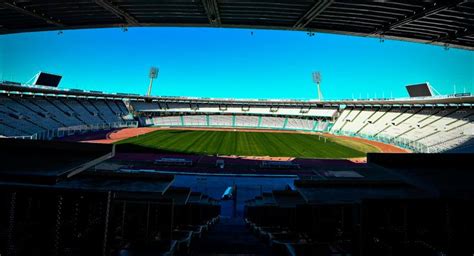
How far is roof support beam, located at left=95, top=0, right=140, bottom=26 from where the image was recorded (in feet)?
20.5

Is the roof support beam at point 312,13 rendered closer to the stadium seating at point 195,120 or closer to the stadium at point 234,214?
the stadium at point 234,214

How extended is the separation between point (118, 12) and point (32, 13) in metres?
2.10

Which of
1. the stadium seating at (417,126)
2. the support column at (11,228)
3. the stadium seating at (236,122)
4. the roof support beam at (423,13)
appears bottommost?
the support column at (11,228)

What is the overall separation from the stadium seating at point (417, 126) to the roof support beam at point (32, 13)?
4849 centimetres

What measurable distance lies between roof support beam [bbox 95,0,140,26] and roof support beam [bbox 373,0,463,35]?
693 centimetres

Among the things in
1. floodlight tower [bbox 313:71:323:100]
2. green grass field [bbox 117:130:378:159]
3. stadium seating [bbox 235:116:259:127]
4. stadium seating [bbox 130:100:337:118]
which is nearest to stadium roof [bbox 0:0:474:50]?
green grass field [bbox 117:130:378:159]

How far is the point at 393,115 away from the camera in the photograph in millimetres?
55031

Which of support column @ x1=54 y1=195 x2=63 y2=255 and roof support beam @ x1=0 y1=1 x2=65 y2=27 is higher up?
roof support beam @ x1=0 y1=1 x2=65 y2=27

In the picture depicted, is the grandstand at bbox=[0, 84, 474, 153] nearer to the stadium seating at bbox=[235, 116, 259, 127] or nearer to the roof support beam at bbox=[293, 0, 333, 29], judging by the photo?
the stadium seating at bbox=[235, 116, 259, 127]

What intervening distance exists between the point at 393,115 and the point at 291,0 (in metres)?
58.7

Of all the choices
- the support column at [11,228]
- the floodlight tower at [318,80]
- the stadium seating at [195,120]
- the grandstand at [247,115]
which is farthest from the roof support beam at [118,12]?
the floodlight tower at [318,80]

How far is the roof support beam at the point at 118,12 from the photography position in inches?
246

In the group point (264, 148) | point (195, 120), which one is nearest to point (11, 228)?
point (264, 148)

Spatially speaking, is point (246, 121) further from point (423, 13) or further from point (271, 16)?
point (423, 13)
